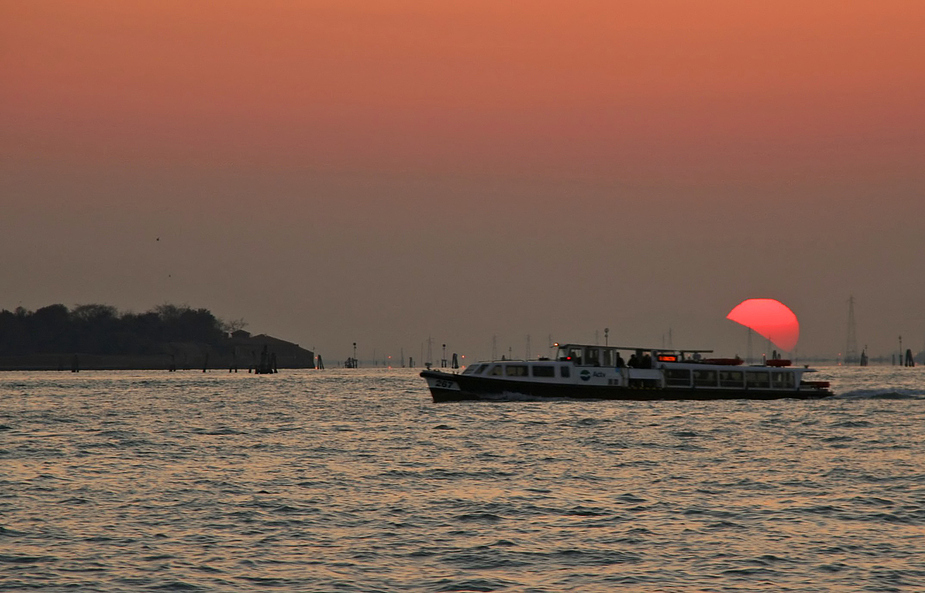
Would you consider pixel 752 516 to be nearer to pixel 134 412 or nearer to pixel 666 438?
pixel 666 438

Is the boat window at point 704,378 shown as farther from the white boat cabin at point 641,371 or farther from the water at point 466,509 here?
the water at point 466,509

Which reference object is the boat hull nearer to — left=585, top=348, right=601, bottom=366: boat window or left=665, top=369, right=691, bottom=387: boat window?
left=665, top=369, right=691, bottom=387: boat window

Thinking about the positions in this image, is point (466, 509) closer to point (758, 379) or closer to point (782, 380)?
point (758, 379)

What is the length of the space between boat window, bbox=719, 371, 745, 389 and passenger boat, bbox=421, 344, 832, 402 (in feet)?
0.27

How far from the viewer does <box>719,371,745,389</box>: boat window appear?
86.4 m

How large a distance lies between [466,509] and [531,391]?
48854 millimetres

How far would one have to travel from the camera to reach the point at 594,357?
8106 centimetres

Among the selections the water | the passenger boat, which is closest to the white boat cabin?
the passenger boat

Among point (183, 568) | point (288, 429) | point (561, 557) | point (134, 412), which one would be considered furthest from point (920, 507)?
point (134, 412)

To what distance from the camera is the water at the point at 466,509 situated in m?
21.1

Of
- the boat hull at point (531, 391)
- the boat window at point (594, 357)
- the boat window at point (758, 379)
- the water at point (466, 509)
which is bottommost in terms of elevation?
the water at point (466, 509)

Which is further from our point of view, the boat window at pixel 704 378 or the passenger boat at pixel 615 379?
the boat window at pixel 704 378

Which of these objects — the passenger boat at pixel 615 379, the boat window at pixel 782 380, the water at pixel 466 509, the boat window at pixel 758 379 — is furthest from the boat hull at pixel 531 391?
the water at pixel 466 509

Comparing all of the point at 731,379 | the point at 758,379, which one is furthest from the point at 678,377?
the point at 758,379
